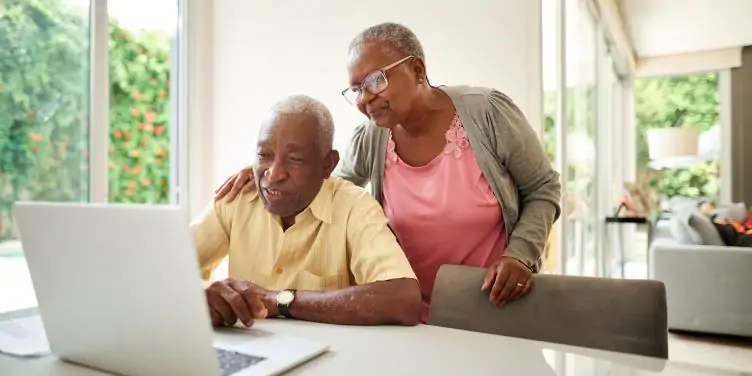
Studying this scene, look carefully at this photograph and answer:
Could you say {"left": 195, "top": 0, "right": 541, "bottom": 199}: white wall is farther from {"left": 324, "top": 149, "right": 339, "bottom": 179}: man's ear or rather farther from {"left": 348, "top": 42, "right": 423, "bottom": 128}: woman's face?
{"left": 324, "top": 149, "right": 339, "bottom": 179}: man's ear

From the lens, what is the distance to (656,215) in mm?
6258

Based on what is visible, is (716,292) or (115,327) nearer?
(115,327)

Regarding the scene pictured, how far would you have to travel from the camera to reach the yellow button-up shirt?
1305 mm

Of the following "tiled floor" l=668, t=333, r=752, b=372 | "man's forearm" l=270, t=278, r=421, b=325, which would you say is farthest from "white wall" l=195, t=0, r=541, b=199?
"tiled floor" l=668, t=333, r=752, b=372

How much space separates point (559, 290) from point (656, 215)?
226 inches

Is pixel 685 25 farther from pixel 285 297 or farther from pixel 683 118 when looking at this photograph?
pixel 285 297

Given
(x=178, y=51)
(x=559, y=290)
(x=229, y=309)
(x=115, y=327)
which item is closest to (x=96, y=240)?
(x=115, y=327)

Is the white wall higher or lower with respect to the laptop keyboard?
higher

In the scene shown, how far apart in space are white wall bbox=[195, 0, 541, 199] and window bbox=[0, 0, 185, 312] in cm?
27

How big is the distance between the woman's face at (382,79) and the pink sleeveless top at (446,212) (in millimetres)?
168

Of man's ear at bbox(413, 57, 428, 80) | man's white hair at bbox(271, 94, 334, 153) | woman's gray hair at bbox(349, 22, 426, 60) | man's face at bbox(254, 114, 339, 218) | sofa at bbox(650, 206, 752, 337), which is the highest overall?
woman's gray hair at bbox(349, 22, 426, 60)

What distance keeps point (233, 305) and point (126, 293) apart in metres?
0.32

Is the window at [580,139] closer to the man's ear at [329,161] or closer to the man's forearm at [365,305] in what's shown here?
the man's ear at [329,161]

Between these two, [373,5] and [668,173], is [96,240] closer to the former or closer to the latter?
[373,5]
